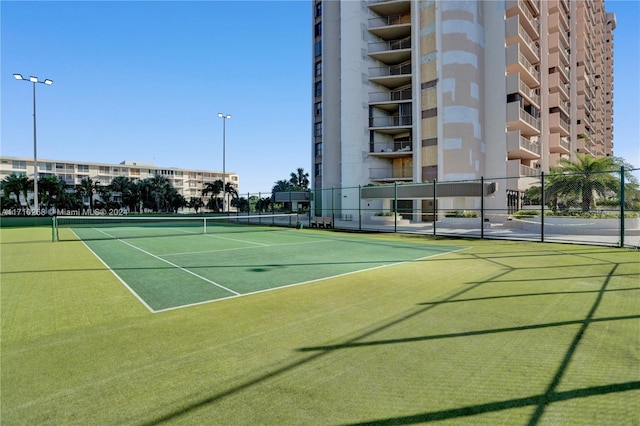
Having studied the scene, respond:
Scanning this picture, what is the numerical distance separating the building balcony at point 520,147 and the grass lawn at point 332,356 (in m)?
32.0

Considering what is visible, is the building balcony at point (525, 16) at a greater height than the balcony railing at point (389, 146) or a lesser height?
greater

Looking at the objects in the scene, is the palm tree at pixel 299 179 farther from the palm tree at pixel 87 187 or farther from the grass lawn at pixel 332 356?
the grass lawn at pixel 332 356

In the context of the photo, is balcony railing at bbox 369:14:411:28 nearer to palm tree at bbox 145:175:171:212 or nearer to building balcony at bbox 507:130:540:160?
building balcony at bbox 507:130:540:160

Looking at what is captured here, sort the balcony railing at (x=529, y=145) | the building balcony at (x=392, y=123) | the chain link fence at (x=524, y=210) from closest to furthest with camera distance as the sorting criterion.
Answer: the chain link fence at (x=524, y=210) → the balcony railing at (x=529, y=145) → the building balcony at (x=392, y=123)

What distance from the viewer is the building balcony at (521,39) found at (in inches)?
1428

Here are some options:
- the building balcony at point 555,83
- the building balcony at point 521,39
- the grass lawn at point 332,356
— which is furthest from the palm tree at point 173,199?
the grass lawn at point 332,356

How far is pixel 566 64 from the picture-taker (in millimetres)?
56125

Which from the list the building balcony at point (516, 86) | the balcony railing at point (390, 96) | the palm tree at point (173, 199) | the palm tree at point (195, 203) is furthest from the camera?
the palm tree at point (195, 203)

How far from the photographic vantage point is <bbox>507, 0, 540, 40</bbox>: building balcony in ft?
123

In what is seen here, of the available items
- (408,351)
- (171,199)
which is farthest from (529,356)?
(171,199)

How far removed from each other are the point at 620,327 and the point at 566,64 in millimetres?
67100

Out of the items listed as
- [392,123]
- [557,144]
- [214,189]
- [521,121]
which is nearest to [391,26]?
[392,123]

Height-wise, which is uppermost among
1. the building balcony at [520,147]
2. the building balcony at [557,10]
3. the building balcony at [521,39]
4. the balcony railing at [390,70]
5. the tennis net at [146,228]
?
the building balcony at [557,10]

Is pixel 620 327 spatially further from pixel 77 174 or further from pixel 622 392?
pixel 77 174
